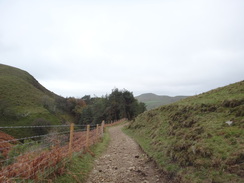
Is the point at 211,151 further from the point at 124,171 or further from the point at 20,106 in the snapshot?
the point at 20,106

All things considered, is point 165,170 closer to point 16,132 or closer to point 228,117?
point 228,117

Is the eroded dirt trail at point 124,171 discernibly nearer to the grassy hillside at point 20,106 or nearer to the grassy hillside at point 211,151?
the grassy hillside at point 211,151

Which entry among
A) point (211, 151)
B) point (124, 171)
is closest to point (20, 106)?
point (124, 171)

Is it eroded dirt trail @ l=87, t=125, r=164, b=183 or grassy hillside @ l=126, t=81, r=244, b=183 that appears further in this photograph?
eroded dirt trail @ l=87, t=125, r=164, b=183

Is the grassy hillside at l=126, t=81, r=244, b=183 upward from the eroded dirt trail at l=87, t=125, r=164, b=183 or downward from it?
upward

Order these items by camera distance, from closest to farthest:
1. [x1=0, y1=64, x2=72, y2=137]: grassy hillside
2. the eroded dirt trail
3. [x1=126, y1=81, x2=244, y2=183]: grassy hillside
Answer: [x1=126, y1=81, x2=244, y2=183]: grassy hillside → the eroded dirt trail → [x1=0, y1=64, x2=72, y2=137]: grassy hillside

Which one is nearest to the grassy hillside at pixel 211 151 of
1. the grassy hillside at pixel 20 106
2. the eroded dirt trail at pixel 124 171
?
the eroded dirt trail at pixel 124 171

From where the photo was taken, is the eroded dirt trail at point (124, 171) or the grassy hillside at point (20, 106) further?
the grassy hillside at point (20, 106)

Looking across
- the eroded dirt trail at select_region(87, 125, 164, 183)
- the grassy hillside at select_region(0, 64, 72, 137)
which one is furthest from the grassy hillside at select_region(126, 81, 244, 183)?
the grassy hillside at select_region(0, 64, 72, 137)

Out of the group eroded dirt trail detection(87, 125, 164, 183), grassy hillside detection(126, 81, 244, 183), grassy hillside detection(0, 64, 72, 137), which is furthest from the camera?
grassy hillside detection(0, 64, 72, 137)

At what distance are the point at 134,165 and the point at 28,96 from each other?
66.5 meters

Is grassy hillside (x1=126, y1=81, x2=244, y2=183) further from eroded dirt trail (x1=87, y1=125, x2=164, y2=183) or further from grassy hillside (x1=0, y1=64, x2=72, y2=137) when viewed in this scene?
grassy hillside (x1=0, y1=64, x2=72, y2=137)

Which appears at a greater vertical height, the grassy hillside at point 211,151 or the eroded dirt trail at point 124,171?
the grassy hillside at point 211,151

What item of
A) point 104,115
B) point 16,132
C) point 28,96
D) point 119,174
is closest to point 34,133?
point 16,132
